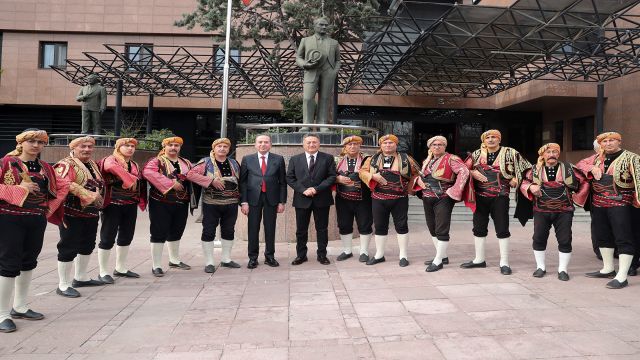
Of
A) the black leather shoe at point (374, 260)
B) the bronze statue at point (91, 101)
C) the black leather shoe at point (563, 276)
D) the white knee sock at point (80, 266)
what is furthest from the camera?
the bronze statue at point (91, 101)

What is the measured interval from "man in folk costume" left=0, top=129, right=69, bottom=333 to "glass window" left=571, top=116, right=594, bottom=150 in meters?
20.8

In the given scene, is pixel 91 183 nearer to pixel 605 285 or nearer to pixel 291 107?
pixel 605 285

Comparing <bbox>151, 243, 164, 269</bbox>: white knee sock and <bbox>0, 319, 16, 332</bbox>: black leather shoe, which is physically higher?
<bbox>151, 243, 164, 269</bbox>: white knee sock

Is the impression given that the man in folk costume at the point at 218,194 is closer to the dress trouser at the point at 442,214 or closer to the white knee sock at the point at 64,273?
the white knee sock at the point at 64,273

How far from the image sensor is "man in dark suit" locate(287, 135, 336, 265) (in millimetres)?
6461

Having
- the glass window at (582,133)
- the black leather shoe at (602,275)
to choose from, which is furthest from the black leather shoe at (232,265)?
the glass window at (582,133)

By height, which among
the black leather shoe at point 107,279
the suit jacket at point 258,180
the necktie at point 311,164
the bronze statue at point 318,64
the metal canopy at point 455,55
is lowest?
the black leather shoe at point 107,279

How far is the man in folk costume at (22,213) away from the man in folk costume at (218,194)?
195cm

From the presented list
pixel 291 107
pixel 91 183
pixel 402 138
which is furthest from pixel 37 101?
pixel 91 183

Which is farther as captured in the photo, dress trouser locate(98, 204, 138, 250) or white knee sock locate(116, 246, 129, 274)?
white knee sock locate(116, 246, 129, 274)

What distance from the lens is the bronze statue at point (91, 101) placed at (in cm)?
1524

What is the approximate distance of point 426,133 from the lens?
82.8 feet

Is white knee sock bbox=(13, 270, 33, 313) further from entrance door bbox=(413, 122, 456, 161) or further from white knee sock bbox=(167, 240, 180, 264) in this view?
entrance door bbox=(413, 122, 456, 161)

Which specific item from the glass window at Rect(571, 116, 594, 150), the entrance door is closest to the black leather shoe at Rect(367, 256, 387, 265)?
the glass window at Rect(571, 116, 594, 150)
